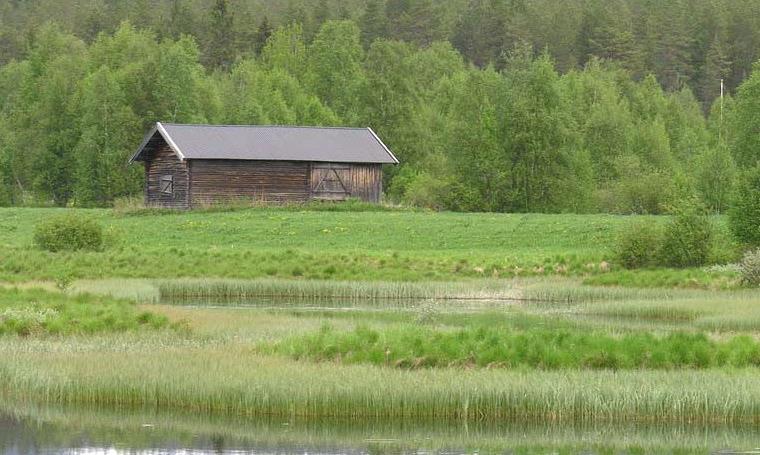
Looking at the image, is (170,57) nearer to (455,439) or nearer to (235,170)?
(235,170)

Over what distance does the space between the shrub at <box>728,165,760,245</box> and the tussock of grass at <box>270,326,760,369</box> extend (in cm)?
2213

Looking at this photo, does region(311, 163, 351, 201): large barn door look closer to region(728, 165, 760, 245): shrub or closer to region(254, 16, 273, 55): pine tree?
region(728, 165, 760, 245): shrub

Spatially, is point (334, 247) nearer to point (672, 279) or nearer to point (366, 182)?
point (672, 279)

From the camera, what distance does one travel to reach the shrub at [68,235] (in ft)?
175

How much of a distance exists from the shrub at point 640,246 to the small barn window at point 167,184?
3094 cm

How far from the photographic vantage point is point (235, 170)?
7344 centimetres

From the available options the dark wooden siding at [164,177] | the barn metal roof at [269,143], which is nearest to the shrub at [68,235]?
the barn metal roof at [269,143]

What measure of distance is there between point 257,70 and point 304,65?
4.88 meters

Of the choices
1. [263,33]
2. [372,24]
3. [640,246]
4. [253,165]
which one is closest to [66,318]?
[640,246]

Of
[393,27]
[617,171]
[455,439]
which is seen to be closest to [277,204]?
[617,171]

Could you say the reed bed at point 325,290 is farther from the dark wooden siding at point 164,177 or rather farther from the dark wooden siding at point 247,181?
the dark wooden siding at point 164,177

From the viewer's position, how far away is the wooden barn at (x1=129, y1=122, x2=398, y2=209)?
73000 mm

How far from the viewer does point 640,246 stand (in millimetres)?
49688

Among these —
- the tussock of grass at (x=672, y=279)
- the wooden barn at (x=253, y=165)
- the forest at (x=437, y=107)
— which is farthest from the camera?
the forest at (x=437, y=107)
